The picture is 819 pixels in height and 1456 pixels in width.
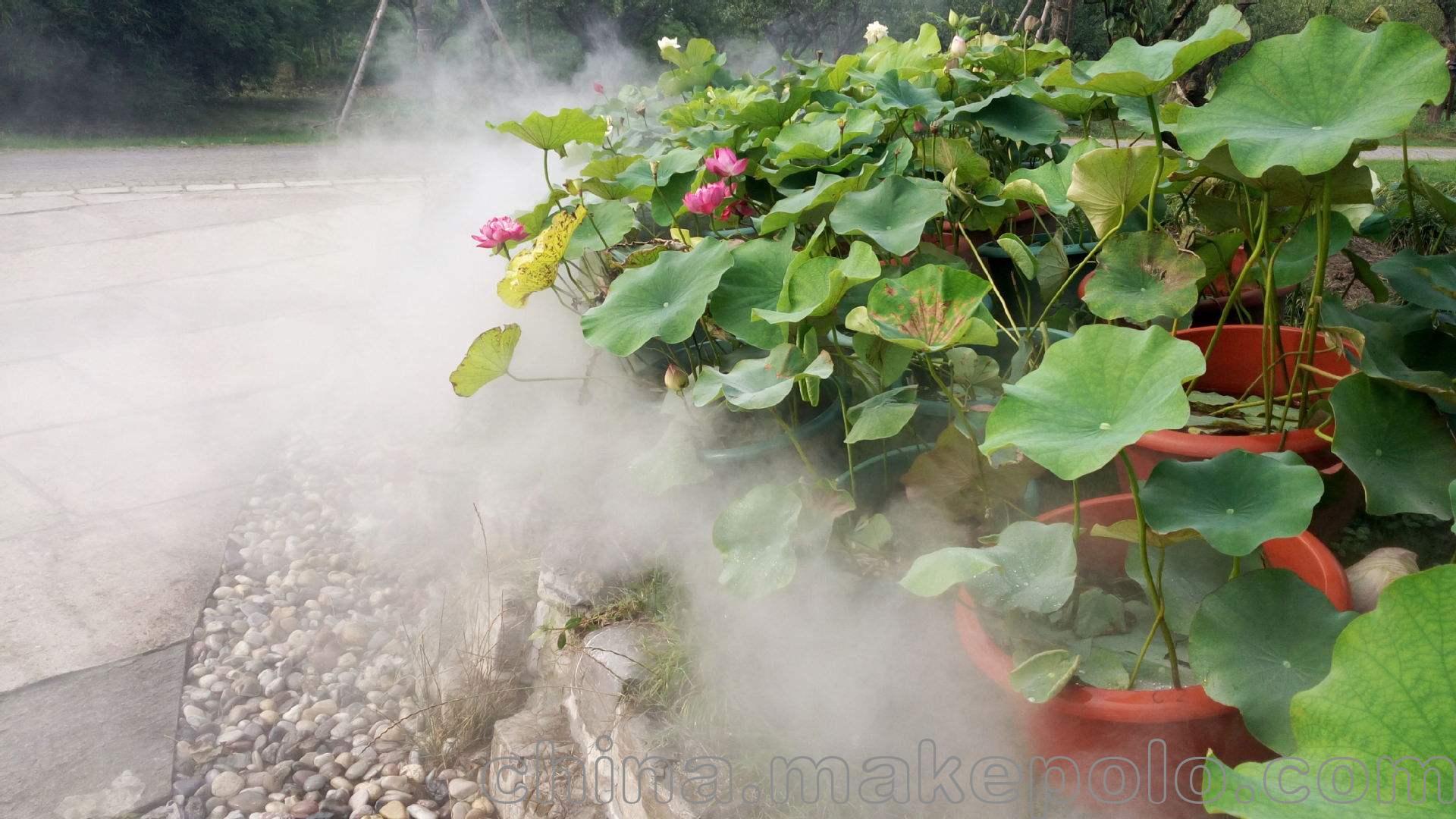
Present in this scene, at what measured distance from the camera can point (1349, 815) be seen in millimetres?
505

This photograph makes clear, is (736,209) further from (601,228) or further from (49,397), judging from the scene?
(49,397)

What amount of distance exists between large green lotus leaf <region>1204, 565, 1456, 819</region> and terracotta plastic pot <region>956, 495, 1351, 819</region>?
166 mm

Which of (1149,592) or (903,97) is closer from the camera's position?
(1149,592)

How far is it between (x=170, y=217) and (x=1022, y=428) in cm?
514

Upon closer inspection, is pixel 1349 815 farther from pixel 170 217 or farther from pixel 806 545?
pixel 170 217

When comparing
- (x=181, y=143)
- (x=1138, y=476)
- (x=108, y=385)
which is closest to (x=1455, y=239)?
(x=1138, y=476)

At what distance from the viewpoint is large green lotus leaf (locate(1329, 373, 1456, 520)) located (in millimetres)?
845

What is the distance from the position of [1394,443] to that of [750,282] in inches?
27.6

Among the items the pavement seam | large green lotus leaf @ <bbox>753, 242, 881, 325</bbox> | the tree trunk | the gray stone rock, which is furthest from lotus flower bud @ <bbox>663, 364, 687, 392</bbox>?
the pavement seam

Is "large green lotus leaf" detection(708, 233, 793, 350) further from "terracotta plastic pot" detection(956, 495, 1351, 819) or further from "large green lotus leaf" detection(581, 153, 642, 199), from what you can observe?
"terracotta plastic pot" detection(956, 495, 1351, 819)

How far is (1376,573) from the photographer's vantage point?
0.87m

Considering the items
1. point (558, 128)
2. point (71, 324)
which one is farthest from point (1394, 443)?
point (71, 324)

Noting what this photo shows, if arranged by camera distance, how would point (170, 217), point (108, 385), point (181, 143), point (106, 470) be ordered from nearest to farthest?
point (106, 470), point (108, 385), point (170, 217), point (181, 143)

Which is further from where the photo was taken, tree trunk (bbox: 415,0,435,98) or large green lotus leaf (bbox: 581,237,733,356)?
tree trunk (bbox: 415,0,435,98)
